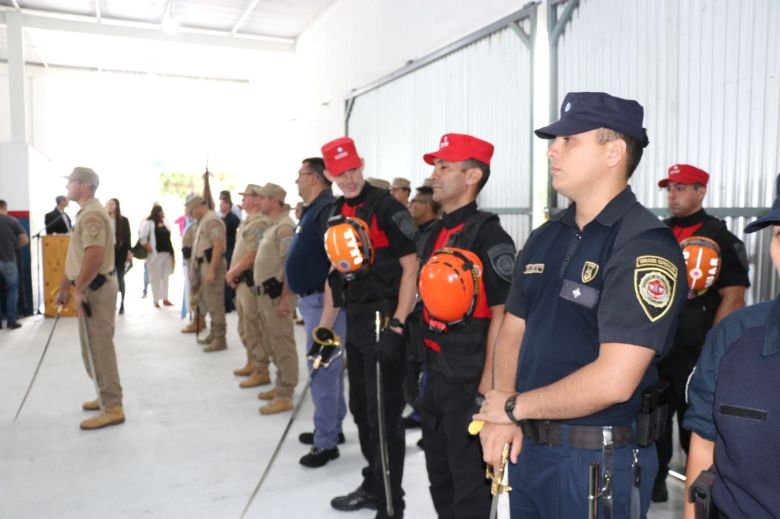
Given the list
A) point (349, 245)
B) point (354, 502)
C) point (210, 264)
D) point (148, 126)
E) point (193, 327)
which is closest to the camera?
point (349, 245)

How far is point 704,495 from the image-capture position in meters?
1.11

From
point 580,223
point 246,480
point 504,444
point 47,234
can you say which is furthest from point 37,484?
point 47,234

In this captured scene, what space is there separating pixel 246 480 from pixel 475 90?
3.90 m

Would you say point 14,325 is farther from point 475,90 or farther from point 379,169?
point 475,90

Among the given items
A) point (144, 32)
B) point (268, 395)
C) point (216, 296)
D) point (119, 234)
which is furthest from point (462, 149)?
point (144, 32)

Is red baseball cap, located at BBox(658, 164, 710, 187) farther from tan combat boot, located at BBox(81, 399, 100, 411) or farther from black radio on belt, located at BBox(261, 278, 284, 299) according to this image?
tan combat boot, located at BBox(81, 399, 100, 411)

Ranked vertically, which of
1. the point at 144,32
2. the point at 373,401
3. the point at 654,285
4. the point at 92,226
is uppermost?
the point at 144,32

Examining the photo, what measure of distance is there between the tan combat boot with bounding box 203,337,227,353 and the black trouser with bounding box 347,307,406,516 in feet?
12.9

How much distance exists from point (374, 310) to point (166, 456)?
6.04 ft

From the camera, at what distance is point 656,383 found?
1.53 meters

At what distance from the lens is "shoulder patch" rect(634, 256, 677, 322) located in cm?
128

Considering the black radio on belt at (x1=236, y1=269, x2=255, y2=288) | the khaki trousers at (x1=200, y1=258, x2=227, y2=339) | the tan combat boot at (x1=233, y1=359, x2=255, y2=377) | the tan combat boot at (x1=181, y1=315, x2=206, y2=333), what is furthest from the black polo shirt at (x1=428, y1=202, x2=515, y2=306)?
the tan combat boot at (x1=181, y1=315, x2=206, y2=333)

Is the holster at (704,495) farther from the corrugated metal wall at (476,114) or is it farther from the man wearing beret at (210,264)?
the man wearing beret at (210,264)

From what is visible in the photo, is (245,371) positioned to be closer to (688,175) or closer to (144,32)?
(688,175)
